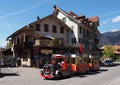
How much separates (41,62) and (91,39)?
92.5 feet

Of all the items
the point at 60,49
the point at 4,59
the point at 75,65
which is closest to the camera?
the point at 75,65

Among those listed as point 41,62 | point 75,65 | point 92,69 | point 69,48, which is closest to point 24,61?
point 41,62

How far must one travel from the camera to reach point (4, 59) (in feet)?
184

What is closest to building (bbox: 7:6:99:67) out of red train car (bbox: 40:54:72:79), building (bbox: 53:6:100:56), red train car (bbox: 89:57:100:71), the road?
building (bbox: 53:6:100:56)

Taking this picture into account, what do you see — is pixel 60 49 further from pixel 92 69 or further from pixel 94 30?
pixel 94 30

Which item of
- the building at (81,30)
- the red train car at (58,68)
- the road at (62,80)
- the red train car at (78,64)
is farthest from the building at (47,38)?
the road at (62,80)

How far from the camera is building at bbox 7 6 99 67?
48875 millimetres

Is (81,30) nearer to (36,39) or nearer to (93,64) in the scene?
(36,39)

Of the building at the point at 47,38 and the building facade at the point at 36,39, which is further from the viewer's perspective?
the building at the point at 47,38

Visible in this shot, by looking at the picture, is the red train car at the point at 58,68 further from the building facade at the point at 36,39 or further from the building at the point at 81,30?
the building at the point at 81,30

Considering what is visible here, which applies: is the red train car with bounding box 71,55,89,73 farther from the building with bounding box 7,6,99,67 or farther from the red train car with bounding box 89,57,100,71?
the building with bounding box 7,6,99,67

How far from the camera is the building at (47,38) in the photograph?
4888 centimetres

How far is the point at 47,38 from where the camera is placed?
171 feet

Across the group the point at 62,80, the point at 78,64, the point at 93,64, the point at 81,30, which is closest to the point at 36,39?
the point at 93,64
